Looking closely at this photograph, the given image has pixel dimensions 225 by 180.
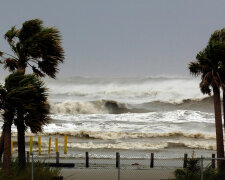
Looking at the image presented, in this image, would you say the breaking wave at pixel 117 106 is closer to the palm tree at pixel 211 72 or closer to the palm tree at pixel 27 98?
the palm tree at pixel 211 72

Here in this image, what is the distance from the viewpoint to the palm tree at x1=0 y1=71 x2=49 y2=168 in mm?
18000

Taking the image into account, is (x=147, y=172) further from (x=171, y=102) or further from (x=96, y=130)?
(x=171, y=102)

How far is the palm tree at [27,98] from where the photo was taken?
18000 millimetres

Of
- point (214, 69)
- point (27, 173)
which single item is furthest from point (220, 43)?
point (27, 173)

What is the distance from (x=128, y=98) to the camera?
136875 millimetres

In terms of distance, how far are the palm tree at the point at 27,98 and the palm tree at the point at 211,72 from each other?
306 inches

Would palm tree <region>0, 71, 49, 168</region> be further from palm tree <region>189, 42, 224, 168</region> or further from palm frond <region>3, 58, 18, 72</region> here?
palm tree <region>189, 42, 224, 168</region>

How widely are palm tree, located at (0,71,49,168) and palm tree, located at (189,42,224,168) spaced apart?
25.5 feet

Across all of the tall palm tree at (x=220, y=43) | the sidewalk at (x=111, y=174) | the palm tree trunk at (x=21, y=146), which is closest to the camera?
the palm tree trunk at (x=21, y=146)

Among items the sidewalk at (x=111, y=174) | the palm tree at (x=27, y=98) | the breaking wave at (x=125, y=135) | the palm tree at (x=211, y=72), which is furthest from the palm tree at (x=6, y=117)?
the breaking wave at (x=125, y=135)

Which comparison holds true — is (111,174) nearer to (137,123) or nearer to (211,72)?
(211,72)

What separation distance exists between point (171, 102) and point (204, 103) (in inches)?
338

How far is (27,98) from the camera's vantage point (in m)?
18.1

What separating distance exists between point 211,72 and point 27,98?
891 cm
